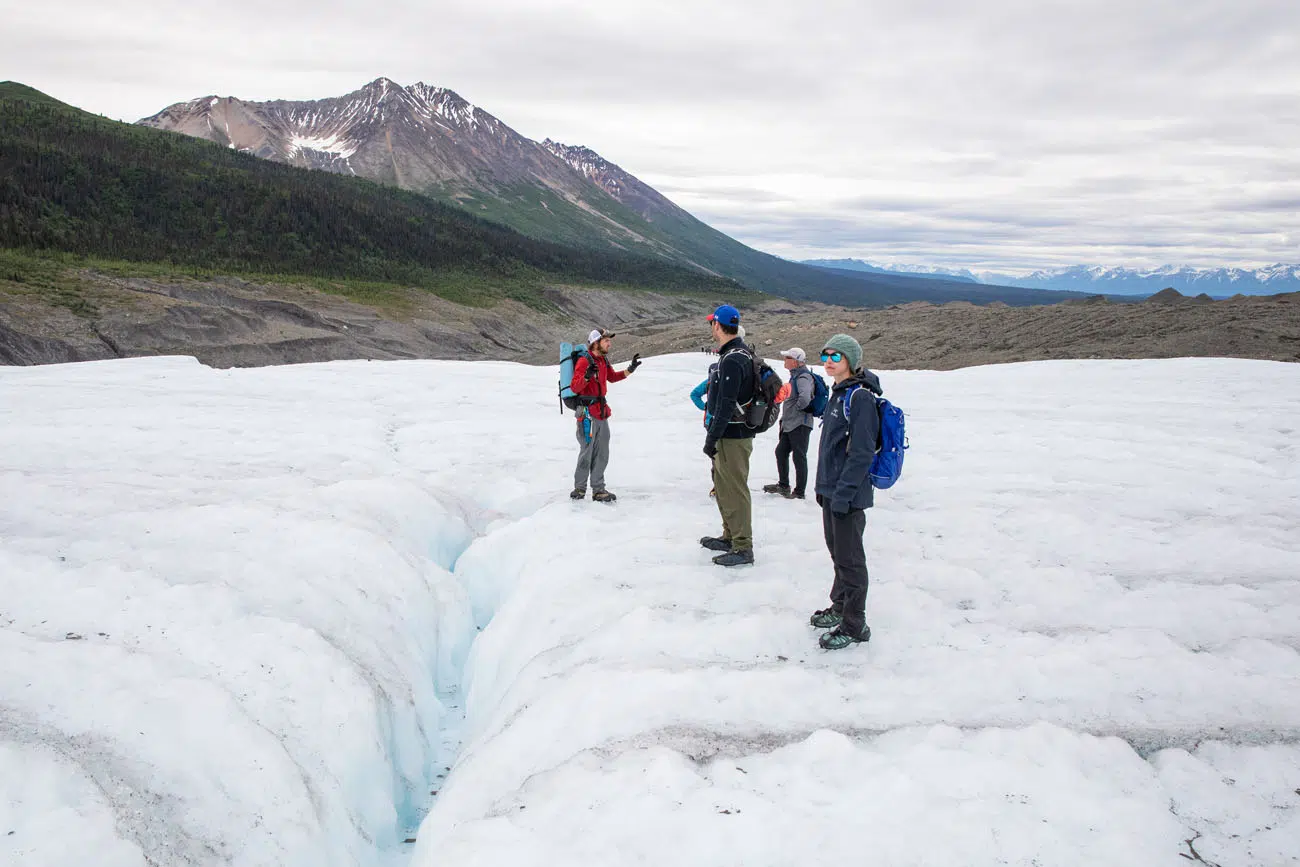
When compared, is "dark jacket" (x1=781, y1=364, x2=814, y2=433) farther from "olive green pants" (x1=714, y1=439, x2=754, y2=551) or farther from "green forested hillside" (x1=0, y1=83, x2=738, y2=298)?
"green forested hillside" (x1=0, y1=83, x2=738, y2=298)

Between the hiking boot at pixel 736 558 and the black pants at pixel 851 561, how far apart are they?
1747mm

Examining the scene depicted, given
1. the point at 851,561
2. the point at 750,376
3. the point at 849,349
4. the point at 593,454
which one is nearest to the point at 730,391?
the point at 750,376

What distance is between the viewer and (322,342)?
50781 millimetres

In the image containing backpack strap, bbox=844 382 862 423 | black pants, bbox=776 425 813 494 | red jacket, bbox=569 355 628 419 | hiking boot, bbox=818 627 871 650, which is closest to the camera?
backpack strap, bbox=844 382 862 423

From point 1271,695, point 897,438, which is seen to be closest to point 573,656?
point 897,438

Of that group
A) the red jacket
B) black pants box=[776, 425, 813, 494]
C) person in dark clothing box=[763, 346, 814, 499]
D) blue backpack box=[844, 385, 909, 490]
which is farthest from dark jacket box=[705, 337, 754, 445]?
black pants box=[776, 425, 813, 494]

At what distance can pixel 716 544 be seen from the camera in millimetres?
7977

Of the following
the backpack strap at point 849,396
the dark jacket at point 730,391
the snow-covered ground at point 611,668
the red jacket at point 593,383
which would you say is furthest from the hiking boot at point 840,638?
the red jacket at point 593,383

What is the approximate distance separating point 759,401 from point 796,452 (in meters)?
2.90

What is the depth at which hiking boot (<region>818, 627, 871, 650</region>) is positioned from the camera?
5.88 metres

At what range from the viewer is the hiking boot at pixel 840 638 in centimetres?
588

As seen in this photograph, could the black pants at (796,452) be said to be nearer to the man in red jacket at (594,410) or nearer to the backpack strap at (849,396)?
the man in red jacket at (594,410)

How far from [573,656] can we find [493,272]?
100 meters

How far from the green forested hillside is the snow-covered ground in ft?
202
